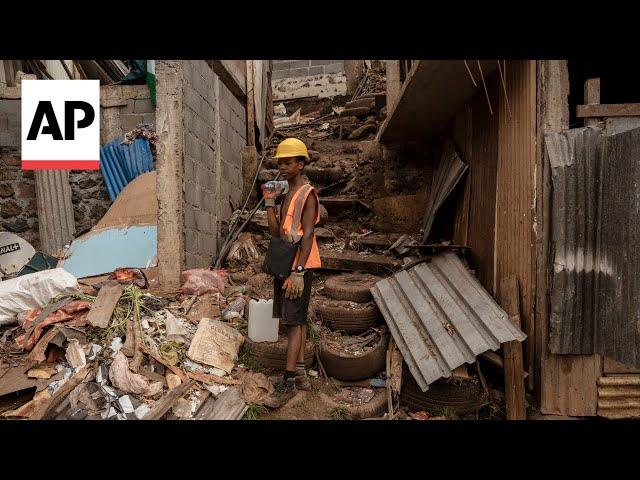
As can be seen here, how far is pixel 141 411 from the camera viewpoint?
124 inches

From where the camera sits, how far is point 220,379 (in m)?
3.60

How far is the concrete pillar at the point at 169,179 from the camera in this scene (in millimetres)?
4820

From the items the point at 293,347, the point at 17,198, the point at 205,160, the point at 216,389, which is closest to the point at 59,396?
the point at 216,389

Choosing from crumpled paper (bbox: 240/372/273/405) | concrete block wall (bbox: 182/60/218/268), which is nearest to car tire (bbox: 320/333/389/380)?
crumpled paper (bbox: 240/372/273/405)

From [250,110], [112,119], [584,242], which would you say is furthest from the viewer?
[250,110]

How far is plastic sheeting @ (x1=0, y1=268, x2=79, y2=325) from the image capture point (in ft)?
14.1

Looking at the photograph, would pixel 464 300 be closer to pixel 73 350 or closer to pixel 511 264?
pixel 511 264

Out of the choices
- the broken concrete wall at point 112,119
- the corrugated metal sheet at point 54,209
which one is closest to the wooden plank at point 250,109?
the broken concrete wall at point 112,119

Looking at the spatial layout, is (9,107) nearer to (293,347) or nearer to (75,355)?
(75,355)

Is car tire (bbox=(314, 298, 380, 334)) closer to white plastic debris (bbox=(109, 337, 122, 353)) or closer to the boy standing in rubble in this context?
the boy standing in rubble

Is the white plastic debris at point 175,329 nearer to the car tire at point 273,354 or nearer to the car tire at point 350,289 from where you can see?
the car tire at point 273,354

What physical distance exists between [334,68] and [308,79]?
923mm
